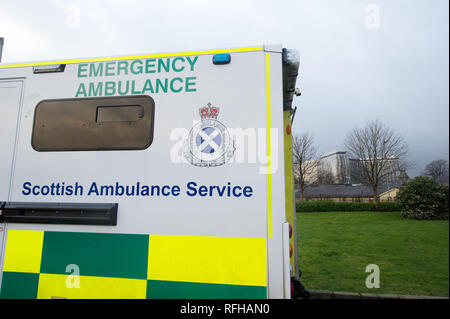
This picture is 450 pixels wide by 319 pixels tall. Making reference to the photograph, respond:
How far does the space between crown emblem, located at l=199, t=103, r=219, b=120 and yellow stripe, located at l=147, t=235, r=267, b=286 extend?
871mm

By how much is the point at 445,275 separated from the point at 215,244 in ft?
19.1

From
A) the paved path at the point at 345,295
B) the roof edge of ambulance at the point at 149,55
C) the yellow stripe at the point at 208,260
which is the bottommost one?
the paved path at the point at 345,295

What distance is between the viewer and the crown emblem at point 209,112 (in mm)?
1913

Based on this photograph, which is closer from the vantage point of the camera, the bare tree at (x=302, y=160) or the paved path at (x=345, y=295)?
the paved path at (x=345, y=295)

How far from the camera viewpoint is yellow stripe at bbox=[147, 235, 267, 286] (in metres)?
1.74

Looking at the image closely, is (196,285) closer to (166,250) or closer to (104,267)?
(166,250)

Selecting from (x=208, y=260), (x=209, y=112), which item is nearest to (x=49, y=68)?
(x=209, y=112)

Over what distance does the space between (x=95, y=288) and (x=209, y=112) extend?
4.95ft

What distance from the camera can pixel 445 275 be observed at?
5121 millimetres

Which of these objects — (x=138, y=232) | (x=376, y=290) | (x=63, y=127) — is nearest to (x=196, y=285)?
(x=138, y=232)

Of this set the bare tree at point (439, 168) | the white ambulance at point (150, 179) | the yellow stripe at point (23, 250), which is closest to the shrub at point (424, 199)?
the white ambulance at point (150, 179)

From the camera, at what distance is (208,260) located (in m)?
1.76

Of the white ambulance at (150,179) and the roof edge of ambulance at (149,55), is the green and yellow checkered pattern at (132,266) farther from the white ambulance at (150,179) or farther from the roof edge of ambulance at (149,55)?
the roof edge of ambulance at (149,55)

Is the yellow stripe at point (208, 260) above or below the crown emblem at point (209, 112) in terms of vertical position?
below
